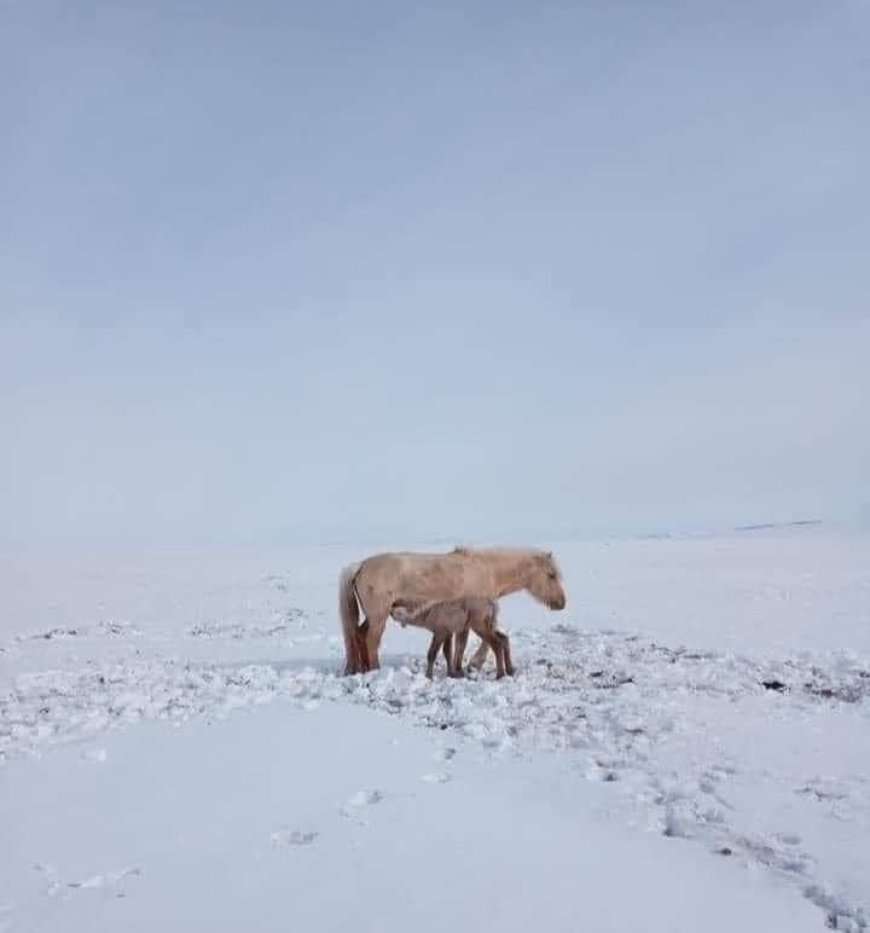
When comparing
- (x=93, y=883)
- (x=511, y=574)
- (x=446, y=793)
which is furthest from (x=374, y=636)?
(x=93, y=883)

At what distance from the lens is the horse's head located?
14266 millimetres

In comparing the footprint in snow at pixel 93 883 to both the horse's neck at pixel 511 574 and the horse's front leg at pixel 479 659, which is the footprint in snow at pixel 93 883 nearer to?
the horse's front leg at pixel 479 659

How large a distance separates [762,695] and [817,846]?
16.3 feet

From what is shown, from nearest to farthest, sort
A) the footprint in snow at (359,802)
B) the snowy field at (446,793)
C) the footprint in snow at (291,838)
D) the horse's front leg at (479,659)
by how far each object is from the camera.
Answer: the snowy field at (446,793), the footprint in snow at (291,838), the footprint in snow at (359,802), the horse's front leg at (479,659)

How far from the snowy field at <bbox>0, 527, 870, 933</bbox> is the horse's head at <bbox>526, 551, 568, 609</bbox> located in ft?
3.04

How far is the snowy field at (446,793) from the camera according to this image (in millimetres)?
4734

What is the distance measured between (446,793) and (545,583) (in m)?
7.92

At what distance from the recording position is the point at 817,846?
17.3ft

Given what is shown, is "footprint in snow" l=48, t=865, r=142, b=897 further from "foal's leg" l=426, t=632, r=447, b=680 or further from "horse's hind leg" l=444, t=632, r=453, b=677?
"horse's hind leg" l=444, t=632, r=453, b=677

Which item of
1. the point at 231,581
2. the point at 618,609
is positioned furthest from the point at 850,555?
the point at 231,581

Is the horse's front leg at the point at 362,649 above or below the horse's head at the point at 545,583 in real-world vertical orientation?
below

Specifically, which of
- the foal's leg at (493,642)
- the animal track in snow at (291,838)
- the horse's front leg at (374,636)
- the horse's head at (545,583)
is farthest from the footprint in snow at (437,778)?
the horse's head at (545,583)

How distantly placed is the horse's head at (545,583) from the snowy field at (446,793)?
927 mm

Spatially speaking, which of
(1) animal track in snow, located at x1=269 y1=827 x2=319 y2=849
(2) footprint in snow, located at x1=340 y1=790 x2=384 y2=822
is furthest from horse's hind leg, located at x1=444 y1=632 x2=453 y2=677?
(1) animal track in snow, located at x1=269 y1=827 x2=319 y2=849
